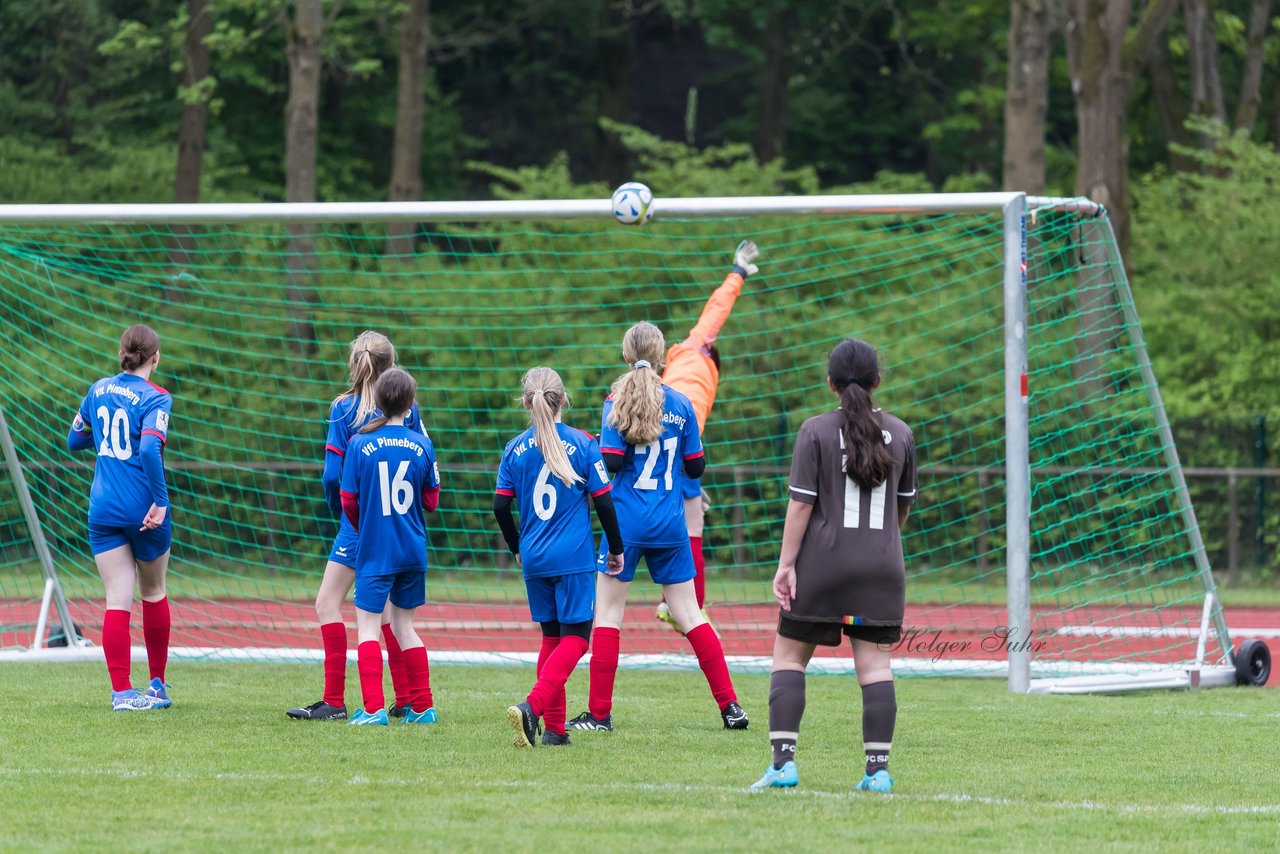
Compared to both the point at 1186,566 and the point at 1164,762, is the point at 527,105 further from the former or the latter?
the point at 1164,762

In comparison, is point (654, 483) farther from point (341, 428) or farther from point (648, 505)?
point (341, 428)

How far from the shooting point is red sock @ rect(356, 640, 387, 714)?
7.64 metres

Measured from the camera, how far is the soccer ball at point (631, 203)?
31.3 ft

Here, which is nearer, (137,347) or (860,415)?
(860,415)

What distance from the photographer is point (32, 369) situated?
43.3 ft

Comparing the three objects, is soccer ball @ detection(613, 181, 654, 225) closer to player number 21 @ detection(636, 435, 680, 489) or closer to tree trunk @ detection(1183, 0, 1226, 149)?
player number 21 @ detection(636, 435, 680, 489)

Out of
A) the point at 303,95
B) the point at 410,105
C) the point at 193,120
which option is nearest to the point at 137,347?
the point at 303,95

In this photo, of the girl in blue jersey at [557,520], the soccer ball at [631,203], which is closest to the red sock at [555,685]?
the girl in blue jersey at [557,520]

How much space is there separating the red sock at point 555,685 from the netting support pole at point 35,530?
16.4 feet

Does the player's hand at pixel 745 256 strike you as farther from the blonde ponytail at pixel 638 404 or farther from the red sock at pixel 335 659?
the red sock at pixel 335 659

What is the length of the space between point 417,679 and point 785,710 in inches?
96.5

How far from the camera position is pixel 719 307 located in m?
9.65

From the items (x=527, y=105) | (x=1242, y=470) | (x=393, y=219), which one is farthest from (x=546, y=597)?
(x=527, y=105)

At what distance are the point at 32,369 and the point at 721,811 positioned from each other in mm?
9393
